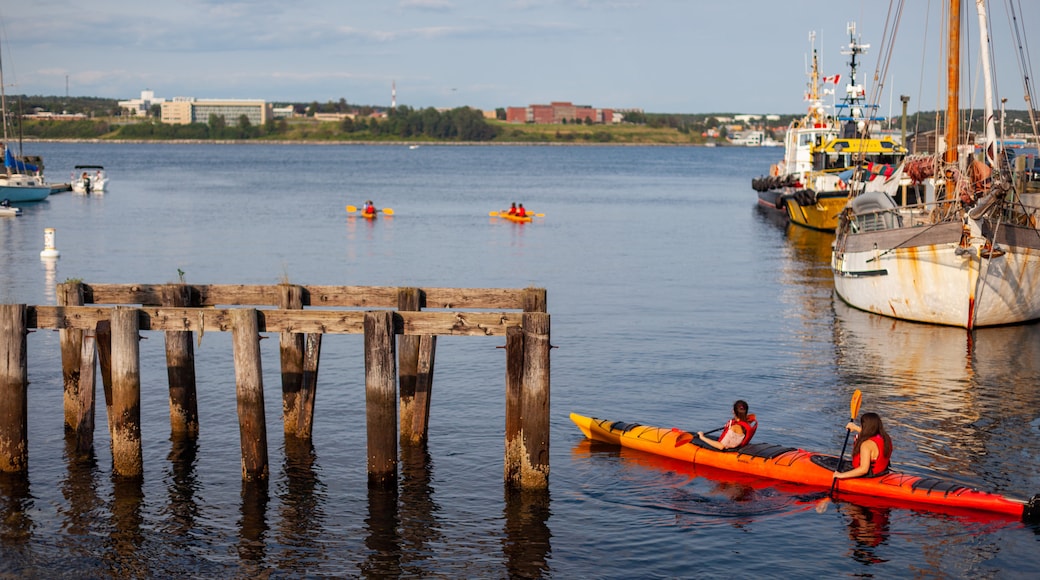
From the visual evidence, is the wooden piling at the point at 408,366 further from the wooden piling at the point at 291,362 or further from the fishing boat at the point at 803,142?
the fishing boat at the point at 803,142

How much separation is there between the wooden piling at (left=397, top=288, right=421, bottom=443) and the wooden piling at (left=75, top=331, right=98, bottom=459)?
15.1ft

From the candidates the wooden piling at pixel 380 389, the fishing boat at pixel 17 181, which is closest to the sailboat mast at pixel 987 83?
the wooden piling at pixel 380 389

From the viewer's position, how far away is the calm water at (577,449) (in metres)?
14.4

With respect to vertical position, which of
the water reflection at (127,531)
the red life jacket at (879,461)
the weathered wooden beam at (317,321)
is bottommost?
the water reflection at (127,531)

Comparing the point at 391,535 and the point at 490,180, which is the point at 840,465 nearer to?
the point at 391,535

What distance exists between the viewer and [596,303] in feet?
117

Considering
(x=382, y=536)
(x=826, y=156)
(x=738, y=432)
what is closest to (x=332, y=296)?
(x=382, y=536)

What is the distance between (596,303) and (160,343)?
13987 mm

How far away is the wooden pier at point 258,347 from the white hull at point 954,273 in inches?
598

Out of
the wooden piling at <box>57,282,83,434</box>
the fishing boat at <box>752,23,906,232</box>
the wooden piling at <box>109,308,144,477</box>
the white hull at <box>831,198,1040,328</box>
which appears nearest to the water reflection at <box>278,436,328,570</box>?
the wooden piling at <box>109,308,144,477</box>

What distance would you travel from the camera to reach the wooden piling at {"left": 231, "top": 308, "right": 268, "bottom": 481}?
49.4 feet

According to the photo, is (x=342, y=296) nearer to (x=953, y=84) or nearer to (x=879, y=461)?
(x=879, y=461)

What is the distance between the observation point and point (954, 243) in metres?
28.5

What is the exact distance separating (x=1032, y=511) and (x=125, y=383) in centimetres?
1252
